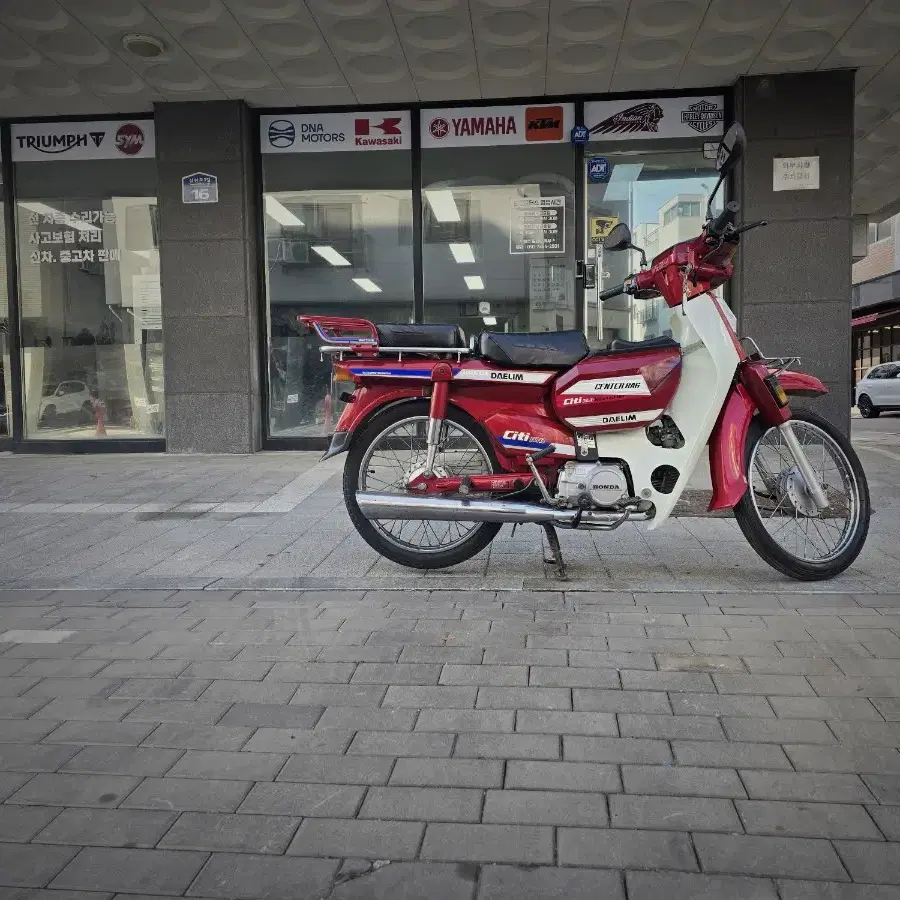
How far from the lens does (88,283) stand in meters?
10.5

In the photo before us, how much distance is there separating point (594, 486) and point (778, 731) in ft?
5.81

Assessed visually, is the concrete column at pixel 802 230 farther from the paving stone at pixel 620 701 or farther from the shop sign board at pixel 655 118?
the paving stone at pixel 620 701

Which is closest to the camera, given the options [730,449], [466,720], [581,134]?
[466,720]

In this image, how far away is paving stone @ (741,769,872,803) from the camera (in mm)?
2234

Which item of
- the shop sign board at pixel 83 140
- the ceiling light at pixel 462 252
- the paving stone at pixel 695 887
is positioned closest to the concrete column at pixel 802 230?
the ceiling light at pixel 462 252

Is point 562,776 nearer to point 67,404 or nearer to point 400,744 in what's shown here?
point 400,744

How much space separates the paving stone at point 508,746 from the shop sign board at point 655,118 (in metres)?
8.58

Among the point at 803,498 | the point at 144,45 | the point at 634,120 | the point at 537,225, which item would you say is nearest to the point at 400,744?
the point at 803,498

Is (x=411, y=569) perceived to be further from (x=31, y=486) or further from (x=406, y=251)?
(x=406, y=251)

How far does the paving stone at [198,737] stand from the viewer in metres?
2.60

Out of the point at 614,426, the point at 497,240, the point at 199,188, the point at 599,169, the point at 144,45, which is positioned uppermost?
the point at 144,45

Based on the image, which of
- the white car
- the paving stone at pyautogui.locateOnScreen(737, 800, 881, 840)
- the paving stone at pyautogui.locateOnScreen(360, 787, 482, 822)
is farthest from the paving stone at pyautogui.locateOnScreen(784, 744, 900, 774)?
the white car

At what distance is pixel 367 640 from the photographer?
3.51 metres

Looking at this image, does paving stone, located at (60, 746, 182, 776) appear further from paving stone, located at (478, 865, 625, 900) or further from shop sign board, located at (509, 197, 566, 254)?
shop sign board, located at (509, 197, 566, 254)
